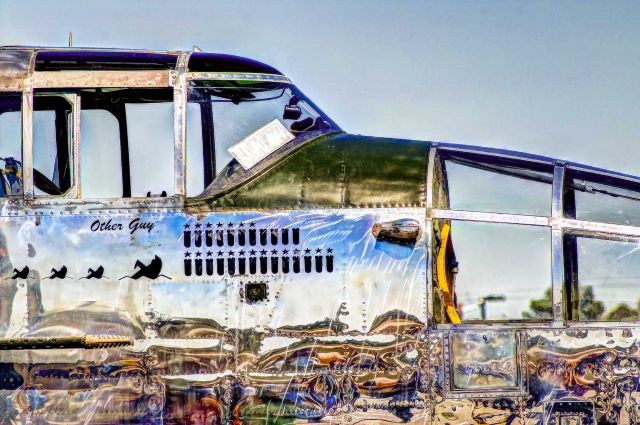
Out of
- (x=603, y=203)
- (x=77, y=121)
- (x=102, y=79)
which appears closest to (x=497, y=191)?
(x=603, y=203)

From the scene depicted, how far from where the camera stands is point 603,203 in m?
9.42

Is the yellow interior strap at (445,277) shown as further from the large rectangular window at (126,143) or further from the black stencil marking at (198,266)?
the large rectangular window at (126,143)

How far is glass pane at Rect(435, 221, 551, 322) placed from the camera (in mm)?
9180

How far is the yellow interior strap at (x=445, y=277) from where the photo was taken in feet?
30.5

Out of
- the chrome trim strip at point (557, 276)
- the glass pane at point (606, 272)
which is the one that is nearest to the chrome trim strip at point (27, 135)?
the chrome trim strip at point (557, 276)

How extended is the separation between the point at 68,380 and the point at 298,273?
230 centimetres

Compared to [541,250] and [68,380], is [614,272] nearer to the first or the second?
[541,250]

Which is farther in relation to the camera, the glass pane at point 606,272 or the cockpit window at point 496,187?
the cockpit window at point 496,187

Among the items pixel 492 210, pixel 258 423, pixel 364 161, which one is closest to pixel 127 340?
pixel 258 423

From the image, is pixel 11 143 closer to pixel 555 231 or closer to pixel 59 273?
pixel 59 273

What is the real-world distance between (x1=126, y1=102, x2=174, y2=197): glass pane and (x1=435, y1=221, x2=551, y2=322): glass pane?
2.68m

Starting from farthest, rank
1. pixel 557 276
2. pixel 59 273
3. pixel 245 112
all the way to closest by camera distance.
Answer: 1. pixel 245 112
2. pixel 59 273
3. pixel 557 276

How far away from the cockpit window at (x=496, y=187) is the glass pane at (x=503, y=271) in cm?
20

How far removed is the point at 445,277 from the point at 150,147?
316cm
